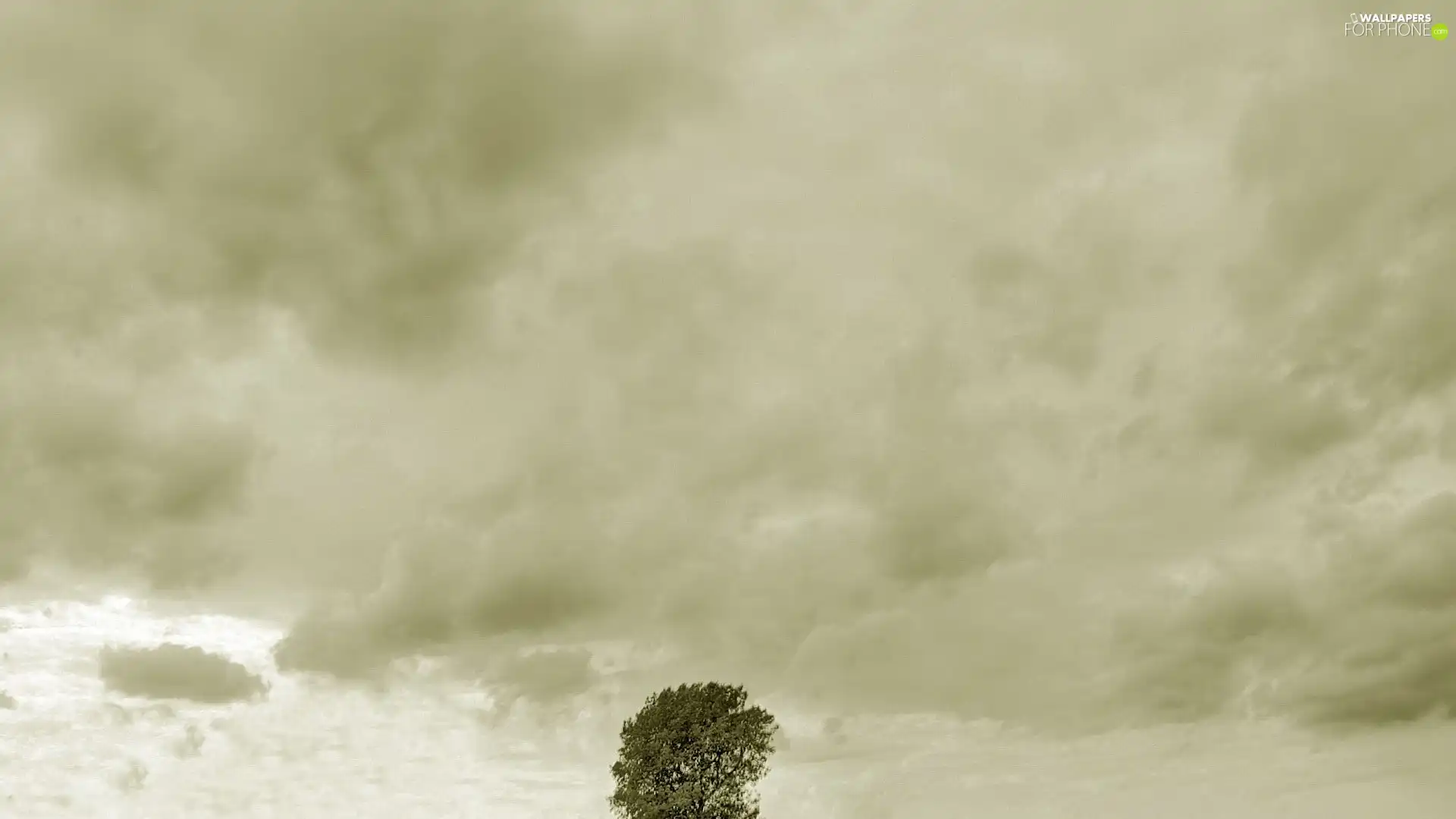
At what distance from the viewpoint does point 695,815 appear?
94.4 m

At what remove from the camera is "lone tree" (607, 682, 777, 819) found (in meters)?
95.0

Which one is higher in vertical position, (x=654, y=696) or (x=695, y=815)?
(x=654, y=696)

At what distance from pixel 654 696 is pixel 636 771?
6.75 meters

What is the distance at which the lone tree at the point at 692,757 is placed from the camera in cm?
9500

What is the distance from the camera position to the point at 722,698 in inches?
3903

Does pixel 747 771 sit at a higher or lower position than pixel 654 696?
lower

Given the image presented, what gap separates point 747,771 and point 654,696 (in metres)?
10.8

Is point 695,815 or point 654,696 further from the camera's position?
point 654,696

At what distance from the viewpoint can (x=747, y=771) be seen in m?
97.2

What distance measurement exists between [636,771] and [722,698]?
9.92 metres

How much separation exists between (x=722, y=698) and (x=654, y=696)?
6413mm

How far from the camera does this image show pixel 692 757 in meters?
96.6

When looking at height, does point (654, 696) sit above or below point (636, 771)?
above
